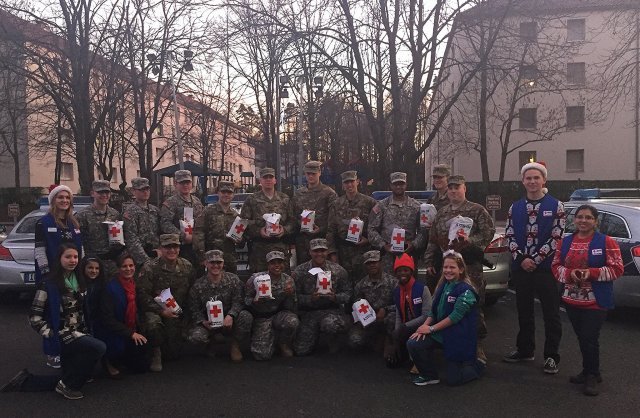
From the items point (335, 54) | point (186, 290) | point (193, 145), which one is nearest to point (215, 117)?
point (193, 145)

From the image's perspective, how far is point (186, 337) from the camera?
559cm

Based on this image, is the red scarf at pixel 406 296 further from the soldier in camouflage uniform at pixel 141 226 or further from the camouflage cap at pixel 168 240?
the soldier in camouflage uniform at pixel 141 226

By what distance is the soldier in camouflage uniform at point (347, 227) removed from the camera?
6.52 meters

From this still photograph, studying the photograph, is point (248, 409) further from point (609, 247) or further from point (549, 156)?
point (549, 156)

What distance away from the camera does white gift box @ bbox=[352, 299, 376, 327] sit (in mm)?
5556

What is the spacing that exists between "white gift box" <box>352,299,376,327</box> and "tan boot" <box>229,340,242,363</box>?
1.27 metres

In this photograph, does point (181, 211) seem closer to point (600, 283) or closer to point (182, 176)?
point (182, 176)

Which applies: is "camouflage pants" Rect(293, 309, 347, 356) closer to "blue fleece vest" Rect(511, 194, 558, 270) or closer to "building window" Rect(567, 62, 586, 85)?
"blue fleece vest" Rect(511, 194, 558, 270)

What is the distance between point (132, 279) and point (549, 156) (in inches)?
1365

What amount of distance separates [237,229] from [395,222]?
1829 millimetres

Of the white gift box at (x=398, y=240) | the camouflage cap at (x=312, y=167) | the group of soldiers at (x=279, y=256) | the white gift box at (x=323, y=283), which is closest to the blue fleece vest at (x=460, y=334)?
the group of soldiers at (x=279, y=256)

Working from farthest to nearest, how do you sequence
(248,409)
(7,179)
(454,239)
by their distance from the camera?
(7,179) < (454,239) < (248,409)

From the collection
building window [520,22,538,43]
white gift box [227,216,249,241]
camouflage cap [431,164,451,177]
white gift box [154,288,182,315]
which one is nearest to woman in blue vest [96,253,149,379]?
white gift box [154,288,182,315]

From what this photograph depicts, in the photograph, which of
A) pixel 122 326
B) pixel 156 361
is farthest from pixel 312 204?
pixel 122 326
